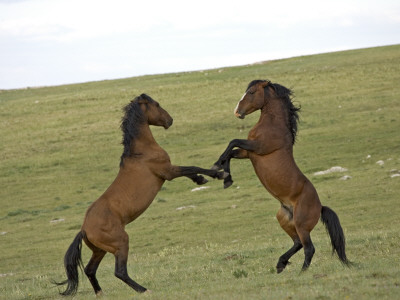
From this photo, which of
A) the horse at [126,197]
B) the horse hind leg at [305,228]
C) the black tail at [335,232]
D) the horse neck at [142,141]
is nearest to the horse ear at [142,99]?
the horse at [126,197]

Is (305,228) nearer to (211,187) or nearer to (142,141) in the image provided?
(142,141)

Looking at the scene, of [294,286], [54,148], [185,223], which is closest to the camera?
[294,286]

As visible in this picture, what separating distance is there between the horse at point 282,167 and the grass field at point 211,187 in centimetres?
55

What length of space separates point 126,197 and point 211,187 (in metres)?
17.1

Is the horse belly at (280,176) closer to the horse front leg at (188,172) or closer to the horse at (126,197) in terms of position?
the horse front leg at (188,172)

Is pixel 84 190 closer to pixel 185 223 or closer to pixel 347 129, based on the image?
pixel 185 223

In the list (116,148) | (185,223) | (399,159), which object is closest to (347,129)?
(399,159)

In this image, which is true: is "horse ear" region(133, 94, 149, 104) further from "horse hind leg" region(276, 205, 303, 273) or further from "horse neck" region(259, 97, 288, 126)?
"horse hind leg" region(276, 205, 303, 273)

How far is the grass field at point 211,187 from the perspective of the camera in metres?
10.0

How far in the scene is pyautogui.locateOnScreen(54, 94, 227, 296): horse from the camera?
8.97 m

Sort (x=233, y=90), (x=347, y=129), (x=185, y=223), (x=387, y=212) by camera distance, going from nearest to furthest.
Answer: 1. (x=387, y=212)
2. (x=185, y=223)
3. (x=347, y=129)
4. (x=233, y=90)

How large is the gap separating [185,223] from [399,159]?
367 inches

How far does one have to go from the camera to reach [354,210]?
64.6ft

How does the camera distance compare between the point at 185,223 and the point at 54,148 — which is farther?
the point at 54,148
